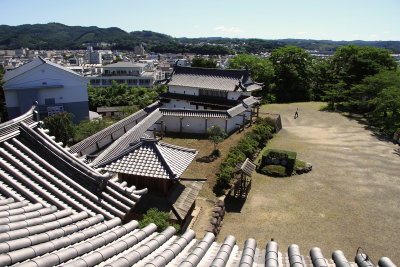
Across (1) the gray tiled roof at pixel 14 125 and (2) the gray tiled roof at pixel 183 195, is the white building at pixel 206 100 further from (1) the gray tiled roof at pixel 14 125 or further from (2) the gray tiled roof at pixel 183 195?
(1) the gray tiled roof at pixel 14 125

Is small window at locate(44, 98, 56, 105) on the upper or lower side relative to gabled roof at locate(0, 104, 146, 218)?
lower

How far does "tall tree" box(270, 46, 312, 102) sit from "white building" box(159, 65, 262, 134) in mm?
15641

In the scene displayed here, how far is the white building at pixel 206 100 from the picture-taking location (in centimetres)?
3092

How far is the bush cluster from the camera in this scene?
63.6 feet

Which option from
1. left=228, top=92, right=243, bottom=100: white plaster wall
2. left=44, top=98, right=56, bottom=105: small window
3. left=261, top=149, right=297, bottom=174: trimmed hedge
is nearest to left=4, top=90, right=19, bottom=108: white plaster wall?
left=44, top=98, right=56, bottom=105: small window

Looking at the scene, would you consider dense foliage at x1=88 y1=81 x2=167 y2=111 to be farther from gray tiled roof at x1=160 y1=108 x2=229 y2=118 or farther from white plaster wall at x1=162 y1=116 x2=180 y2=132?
gray tiled roof at x1=160 y1=108 x2=229 y2=118

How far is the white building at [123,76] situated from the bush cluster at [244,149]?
5084 centimetres

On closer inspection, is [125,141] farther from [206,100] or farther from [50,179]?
[206,100]

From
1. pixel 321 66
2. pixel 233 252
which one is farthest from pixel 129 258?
pixel 321 66

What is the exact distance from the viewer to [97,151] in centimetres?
2395

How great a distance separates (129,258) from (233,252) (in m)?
2.20

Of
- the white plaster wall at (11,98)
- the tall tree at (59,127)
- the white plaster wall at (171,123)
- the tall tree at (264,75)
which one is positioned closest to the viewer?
the tall tree at (59,127)

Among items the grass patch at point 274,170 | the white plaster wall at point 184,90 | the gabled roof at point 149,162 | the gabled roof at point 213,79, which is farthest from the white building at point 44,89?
the grass patch at point 274,170

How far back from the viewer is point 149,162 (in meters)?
14.2
